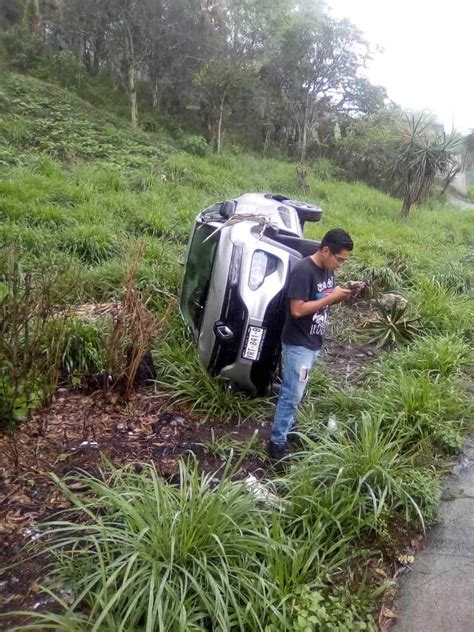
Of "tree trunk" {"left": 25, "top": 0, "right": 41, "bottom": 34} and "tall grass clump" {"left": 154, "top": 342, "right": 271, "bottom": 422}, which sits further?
"tree trunk" {"left": 25, "top": 0, "right": 41, "bottom": 34}

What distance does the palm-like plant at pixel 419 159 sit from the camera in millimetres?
10883

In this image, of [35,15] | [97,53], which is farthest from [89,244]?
[35,15]

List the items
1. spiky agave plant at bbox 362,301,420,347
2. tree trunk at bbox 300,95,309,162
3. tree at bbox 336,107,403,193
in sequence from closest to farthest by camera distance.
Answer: spiky agave plant at bbox 362,301,420,347, tree at bbox 336,107,403,193, tree trunk at bbox 300,95,309,162

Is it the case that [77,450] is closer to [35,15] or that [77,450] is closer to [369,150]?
[369,150]

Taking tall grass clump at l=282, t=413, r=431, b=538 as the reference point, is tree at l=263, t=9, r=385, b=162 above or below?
above

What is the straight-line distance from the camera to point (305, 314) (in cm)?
293

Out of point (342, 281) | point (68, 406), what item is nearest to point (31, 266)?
point (68, 406)

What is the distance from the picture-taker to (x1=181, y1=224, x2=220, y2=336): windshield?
154 inches

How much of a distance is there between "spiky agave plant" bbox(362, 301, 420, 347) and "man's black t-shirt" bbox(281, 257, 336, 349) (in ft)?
7.29

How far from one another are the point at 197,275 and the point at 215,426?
4.31 ft

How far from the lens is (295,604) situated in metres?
2.10

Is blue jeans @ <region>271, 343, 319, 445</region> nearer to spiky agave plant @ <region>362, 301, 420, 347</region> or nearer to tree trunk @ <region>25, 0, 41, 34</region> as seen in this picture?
spiky agave plant @ <region>362, 301, 420, 347</region>

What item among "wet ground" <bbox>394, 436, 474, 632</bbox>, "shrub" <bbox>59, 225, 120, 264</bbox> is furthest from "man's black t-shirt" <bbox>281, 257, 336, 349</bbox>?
"shrub" <bbox>59, 225, 120, 264</bbox>

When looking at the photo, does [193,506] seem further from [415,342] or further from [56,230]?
[56,230]
